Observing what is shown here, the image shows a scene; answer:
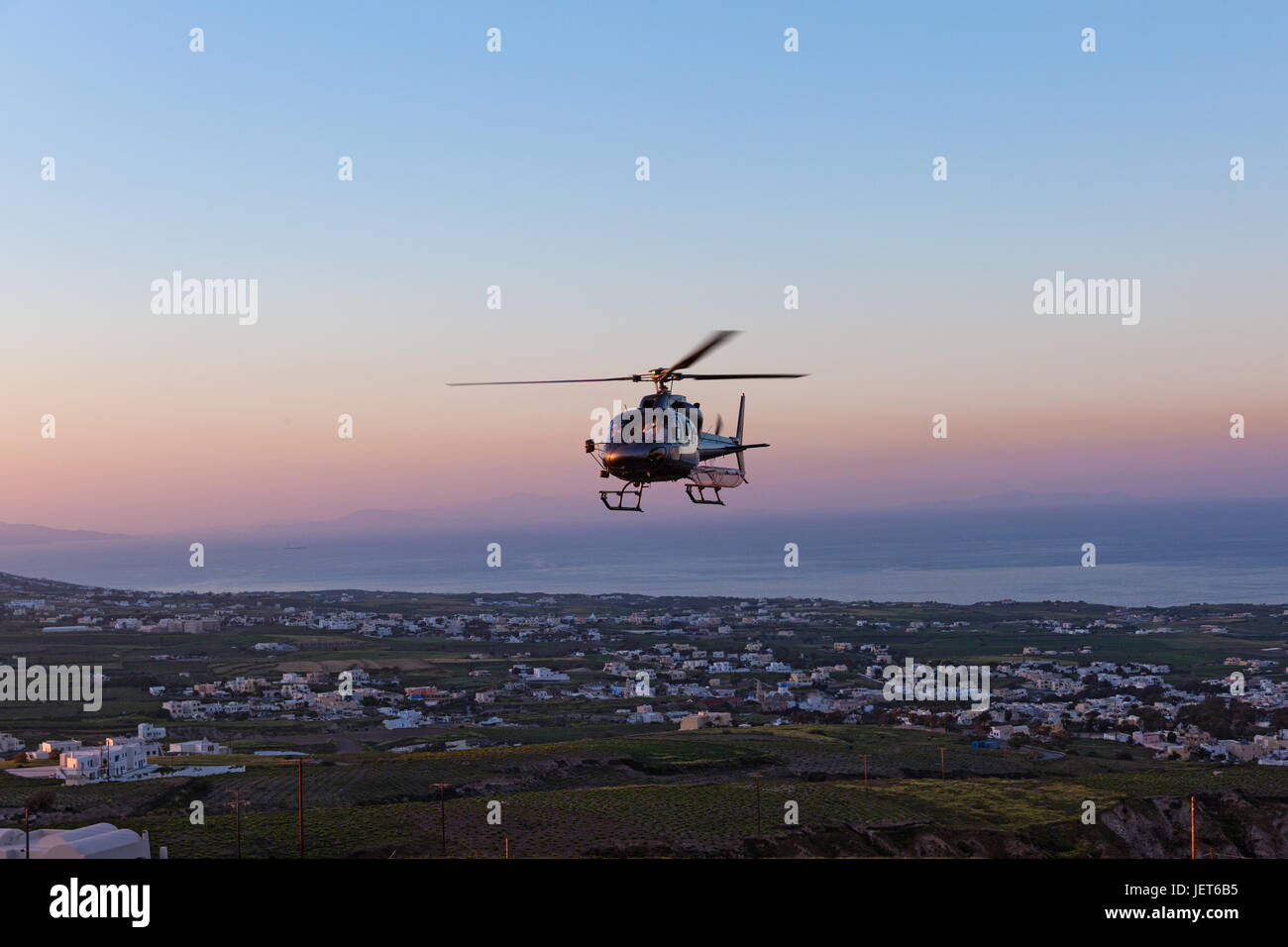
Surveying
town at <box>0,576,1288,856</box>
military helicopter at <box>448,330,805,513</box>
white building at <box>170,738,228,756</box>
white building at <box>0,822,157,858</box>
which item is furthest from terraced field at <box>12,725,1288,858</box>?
military helicopter at <box>448,330,805,513</box>

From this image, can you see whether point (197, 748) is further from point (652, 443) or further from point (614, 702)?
point (652, 443)

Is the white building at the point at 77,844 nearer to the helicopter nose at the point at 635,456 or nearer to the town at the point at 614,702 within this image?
the town at the point at 614,702

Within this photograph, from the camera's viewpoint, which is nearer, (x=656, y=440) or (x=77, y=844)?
(x=656, y=440)

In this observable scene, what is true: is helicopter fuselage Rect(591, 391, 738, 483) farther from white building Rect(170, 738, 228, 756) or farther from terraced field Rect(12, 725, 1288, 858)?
white building Rect(170, 738, 228, 756)

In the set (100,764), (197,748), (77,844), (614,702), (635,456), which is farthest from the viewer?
(614,702)

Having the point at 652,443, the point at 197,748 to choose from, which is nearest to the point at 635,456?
the point at 652,443

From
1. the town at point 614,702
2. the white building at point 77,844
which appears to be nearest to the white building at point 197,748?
the town at point 614,702

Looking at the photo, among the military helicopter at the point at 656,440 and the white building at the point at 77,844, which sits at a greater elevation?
the military helicopter at the point at 656,440

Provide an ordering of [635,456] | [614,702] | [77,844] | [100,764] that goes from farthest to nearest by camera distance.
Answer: [614,702] < [100,764] < [77,844] < [635,456]

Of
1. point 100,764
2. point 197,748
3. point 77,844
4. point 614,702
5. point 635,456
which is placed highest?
point 635,456

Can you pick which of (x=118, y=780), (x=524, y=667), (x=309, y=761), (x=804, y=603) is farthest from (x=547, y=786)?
(x=804, y=603)

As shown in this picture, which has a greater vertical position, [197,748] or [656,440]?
[656,440]
